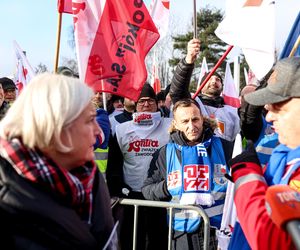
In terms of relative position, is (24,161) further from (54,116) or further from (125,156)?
(125,156)

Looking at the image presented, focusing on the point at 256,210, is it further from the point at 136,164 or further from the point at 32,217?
the point at 136,164

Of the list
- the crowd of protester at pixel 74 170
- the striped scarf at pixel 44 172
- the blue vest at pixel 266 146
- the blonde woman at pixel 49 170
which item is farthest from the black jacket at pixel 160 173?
the striped scarf at pixel 44 172

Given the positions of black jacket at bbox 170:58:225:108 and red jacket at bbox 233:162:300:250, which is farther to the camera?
black jacket at bbox 170:58:225:108

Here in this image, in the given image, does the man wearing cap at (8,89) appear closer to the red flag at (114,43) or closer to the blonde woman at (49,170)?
the red flag at (114,43)

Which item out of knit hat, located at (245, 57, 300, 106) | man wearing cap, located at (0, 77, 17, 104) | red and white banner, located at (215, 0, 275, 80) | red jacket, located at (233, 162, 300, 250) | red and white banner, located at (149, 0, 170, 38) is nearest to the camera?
red jacket, located at (233, 162, 300, 250)

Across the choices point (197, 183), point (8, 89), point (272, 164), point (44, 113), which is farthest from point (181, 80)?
point (8, 89)

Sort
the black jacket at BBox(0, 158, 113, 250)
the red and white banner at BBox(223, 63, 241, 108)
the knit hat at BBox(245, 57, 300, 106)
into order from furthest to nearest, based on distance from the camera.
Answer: the red and white banner at BBox(223, 63, 241, 108), the knit hat at BBox(245, 57, 300, 106), the black jacket at BBox(0, 158, 113, 250)

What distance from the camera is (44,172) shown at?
1513 mm

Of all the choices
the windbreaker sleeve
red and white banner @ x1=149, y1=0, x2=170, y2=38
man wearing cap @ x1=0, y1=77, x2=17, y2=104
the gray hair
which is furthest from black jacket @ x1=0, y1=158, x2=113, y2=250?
red and white banner @ x1=149, y1=0, x2=170, y2=38

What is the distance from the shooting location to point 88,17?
423cm

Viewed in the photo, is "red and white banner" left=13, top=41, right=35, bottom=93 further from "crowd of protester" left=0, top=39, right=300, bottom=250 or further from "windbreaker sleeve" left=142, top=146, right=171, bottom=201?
"crowd of protester" left=0, top=39, right=300, bottom=250

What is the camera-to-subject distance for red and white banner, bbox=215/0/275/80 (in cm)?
387

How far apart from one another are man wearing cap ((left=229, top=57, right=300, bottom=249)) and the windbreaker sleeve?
5.28 feet

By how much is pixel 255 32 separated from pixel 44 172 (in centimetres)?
296
